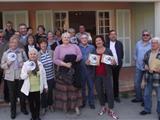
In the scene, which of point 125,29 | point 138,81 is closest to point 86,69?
point 138,81

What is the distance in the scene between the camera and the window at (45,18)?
1297cm

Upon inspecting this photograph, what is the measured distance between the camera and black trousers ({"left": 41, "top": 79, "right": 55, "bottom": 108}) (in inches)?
318

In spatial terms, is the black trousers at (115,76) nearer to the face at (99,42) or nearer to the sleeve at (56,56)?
the face at (99,42)

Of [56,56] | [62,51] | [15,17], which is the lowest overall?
[56,56]

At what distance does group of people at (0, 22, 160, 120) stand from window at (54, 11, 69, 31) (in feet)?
16.1

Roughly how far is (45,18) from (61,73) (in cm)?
541

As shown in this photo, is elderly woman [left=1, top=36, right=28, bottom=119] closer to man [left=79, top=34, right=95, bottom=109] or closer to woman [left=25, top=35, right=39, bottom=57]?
woman [left=25, top=35, right=39, bottom=57]

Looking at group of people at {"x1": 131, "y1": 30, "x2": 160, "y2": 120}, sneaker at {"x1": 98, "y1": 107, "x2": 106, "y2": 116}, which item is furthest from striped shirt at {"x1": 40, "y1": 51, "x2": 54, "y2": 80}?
group of people at {"x1": 131, "y1": 30, "x2": 160, "y2": 120}

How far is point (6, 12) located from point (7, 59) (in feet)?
16.9

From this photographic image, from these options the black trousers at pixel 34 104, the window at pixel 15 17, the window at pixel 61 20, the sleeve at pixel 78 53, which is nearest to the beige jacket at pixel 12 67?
the black trousers at pixel 34 104

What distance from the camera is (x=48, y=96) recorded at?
26.8 ft

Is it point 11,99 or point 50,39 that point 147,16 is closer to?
point 50,39

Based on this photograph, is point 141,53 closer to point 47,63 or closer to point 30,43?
point 47,63

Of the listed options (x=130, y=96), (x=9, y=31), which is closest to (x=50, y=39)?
(x=9, y=31)
